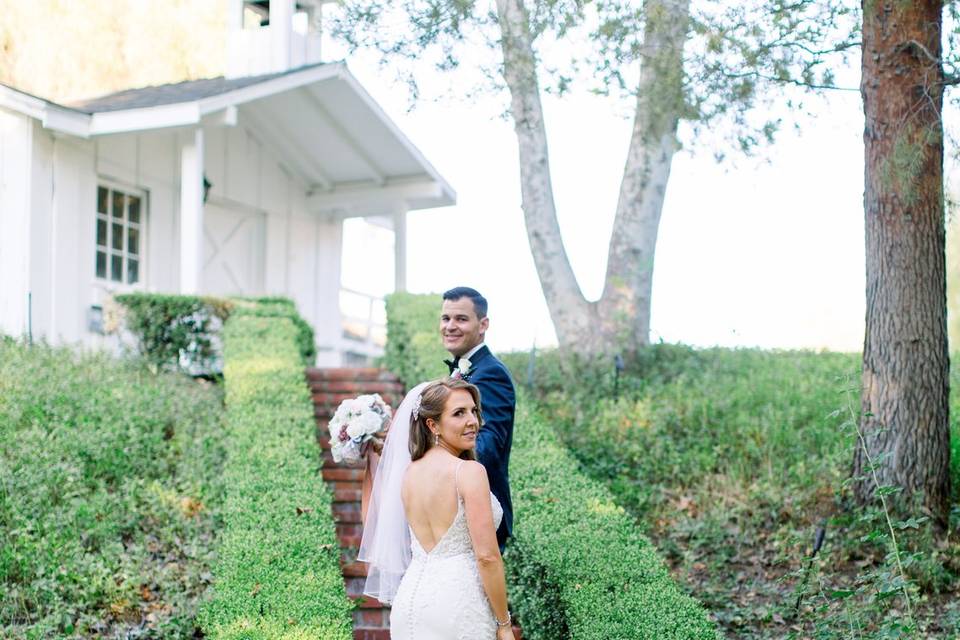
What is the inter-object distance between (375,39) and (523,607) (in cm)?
570

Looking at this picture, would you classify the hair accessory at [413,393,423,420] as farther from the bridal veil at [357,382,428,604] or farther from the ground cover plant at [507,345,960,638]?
the ground cover plant at [507,345,960,638]

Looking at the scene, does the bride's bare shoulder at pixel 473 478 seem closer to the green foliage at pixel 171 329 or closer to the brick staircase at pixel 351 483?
the brick staircase at pixel 351 483

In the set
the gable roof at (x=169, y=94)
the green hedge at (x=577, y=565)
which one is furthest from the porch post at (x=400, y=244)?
the green hedge at (x=577, y=565)

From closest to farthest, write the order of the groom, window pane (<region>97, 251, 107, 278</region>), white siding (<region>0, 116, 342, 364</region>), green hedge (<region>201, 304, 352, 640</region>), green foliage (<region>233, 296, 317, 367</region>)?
1. the groom
2. green hedge (<region>201, 304, 352, 640</region>)
3. green foliage (<region>233, 296, 317, 367</region>)
4. white siding (<region>0, 116, 342, 364</region>)
5. window pane (<region>97, 251, 107, 278</region>)

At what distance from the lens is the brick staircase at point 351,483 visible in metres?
7.82

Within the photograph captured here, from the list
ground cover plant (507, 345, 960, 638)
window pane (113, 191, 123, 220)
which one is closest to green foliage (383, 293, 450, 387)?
ground cover plant (507, 345, 960, 638)

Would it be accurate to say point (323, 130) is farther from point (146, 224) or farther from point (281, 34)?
point (146, 224)

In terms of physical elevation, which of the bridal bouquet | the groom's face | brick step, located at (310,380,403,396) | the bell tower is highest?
the bell tower

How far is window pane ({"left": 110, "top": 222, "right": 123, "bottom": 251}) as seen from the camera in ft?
52.7

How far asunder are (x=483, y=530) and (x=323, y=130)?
14.6m

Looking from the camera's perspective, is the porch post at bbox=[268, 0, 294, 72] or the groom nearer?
the groom

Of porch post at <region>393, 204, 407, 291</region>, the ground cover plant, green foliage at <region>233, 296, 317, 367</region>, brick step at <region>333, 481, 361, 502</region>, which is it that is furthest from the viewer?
porch post at <region>393, 204, 407, 291</region>

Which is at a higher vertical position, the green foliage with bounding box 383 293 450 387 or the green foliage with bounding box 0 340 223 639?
the green foliage with bounding box 383 293 450 387

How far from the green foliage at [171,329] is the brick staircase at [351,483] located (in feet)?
5.93
